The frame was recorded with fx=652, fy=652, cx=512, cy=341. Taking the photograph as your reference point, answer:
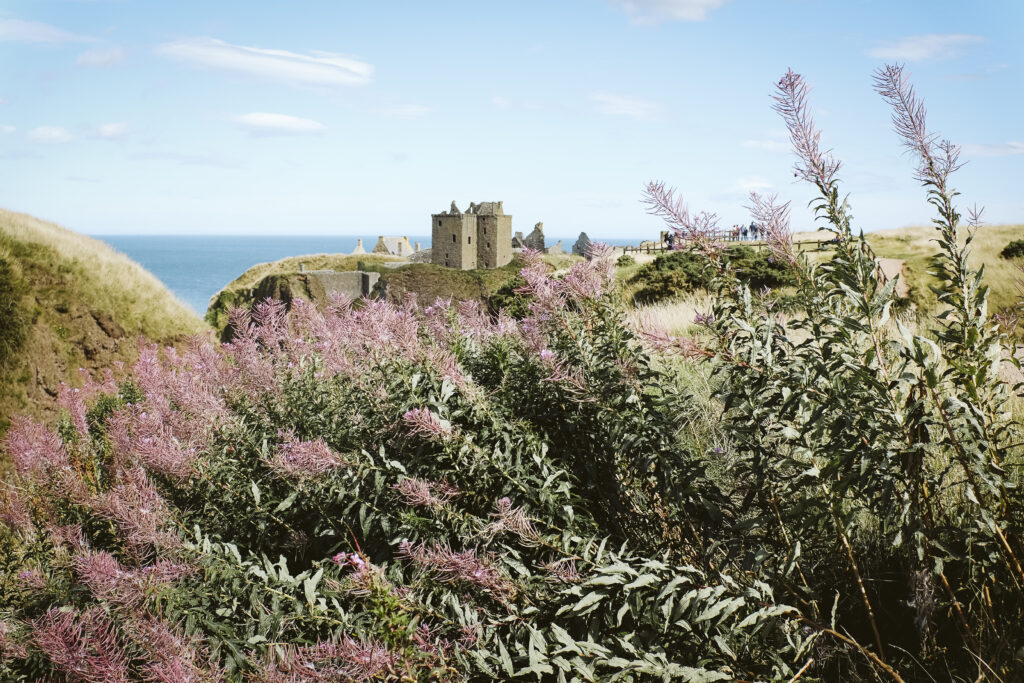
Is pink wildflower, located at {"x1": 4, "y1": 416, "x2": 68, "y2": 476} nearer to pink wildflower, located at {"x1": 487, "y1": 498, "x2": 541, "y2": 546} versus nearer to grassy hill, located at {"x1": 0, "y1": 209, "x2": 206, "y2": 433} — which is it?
pink wildflower, located at {"x1": 487, "y1": 498, "x2": 541, "y2": 546}

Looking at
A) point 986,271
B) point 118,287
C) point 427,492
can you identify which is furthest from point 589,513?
point 986,271

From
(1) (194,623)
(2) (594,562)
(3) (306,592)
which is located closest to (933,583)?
(2) (594,562)

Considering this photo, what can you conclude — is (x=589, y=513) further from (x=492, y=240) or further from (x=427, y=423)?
(x=492, y=240)

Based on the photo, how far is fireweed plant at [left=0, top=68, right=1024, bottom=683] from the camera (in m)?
2.27

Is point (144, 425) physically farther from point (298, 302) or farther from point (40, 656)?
point (298, 302)

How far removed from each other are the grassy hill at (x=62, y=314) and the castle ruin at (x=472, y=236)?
1853 centimetres

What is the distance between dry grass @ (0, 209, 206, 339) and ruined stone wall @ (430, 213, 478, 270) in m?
18.2

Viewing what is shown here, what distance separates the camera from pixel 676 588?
2260 mm

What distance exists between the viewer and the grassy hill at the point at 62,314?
11141 mm

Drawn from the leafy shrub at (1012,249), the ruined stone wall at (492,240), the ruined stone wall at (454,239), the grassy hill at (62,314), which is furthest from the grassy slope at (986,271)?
the ruined stone wall at (454,239)

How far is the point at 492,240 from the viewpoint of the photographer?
115 feet

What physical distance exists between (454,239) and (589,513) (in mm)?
32678

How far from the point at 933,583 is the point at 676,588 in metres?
1.06

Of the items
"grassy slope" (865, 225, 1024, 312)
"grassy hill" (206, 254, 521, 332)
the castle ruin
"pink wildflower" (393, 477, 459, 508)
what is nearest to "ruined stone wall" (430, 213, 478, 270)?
the castle ruin
